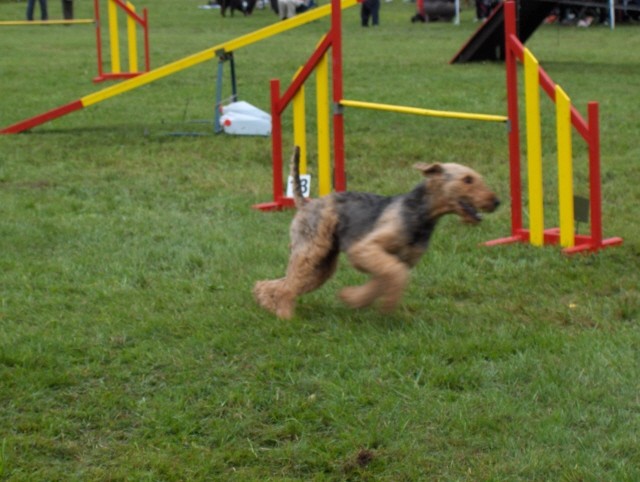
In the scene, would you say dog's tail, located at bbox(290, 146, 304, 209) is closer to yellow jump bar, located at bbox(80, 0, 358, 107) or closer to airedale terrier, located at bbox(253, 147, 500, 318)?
airedale terrier, located at bbox(253, 147, 500, 318)

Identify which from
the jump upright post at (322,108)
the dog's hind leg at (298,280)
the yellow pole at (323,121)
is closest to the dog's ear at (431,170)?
the dog's hind leg at (298,280)

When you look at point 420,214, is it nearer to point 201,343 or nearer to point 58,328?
point 201,343

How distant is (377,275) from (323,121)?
335cm

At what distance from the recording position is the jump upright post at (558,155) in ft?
25.3

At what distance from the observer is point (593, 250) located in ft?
25.5

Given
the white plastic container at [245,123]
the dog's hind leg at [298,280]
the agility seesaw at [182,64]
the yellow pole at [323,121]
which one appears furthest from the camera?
the white plastic container at [245,123]

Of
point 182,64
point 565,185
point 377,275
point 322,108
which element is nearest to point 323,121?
point 322,108

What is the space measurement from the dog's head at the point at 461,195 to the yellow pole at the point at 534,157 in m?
1.87

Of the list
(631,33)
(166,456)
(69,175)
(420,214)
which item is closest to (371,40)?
(631,33)

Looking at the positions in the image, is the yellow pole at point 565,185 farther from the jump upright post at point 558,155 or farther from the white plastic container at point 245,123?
the white plastic container at point 245,123

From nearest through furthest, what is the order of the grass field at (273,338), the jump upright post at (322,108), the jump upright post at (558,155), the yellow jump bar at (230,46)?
1. the grass field at (273,338)
2. the jump upright post at (558,155)
3. the jump upright post at (322,108)
4. the yellow jump bar at (230,46)

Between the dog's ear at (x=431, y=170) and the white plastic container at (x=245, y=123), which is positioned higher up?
the dog's ear at (x=431, y=170)

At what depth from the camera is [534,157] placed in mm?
8047

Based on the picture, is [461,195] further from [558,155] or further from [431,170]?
[558,155]
